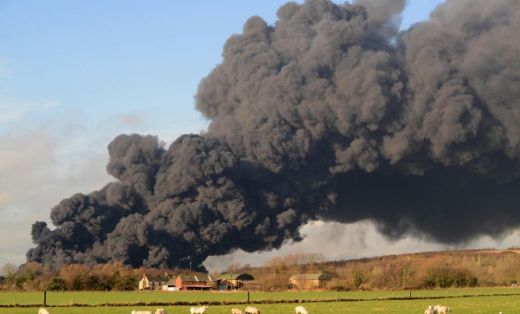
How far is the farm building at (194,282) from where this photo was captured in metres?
93.8

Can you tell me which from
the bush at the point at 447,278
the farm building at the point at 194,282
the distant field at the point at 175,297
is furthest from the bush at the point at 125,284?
the bush at the point at 447,278

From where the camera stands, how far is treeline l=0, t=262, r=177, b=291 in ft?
253

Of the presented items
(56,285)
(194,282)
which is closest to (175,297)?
(56,285)

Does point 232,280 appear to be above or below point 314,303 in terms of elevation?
above

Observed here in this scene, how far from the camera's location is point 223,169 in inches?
3388

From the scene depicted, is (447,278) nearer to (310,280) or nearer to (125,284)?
(310,280)

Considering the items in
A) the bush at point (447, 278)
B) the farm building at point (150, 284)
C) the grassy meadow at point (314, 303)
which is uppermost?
the farm building at point (150, 284)

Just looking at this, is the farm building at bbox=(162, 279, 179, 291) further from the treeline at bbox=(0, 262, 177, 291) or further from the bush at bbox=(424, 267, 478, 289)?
the bush at bbox=(424, 267, 478, 289)

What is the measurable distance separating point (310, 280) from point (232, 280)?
12379 millimetres

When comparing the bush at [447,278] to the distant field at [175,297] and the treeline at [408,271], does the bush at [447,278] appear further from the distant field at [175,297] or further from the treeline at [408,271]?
the distant field at [175,297]

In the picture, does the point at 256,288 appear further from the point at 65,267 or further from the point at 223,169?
the point at 65,267

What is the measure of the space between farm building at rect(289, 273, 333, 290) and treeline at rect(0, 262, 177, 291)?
1480cm

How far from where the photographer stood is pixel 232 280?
10319 cm

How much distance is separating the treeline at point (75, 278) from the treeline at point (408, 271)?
1444 centimetres
